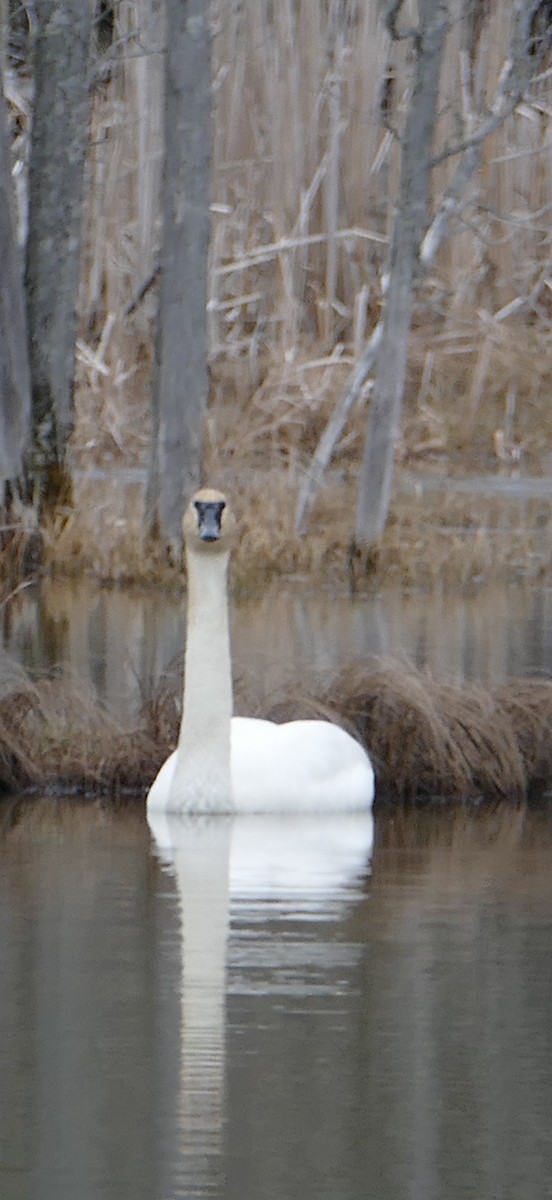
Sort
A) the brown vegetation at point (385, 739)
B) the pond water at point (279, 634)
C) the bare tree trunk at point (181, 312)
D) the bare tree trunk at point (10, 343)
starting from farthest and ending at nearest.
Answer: the bare tree trunk at point (181, 312)
the bare tree trunk at point (10, 343)
the pond water at point (279, 634)
the brown vegetation at point (385, 739)

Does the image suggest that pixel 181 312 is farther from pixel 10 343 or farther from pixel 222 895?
pixel 222 895

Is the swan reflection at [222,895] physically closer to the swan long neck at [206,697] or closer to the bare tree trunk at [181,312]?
the swan long neck at [206,697]

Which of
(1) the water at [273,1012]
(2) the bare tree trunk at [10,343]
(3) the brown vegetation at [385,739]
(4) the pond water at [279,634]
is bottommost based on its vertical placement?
(1) the water at [273,1012]

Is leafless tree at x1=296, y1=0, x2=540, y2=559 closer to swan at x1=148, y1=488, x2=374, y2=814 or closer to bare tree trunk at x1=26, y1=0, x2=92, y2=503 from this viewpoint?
bare tree trunk at x1=26, y1=0, x2=92, y2=503

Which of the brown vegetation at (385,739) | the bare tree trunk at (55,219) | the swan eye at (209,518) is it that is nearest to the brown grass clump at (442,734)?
the brown vegetation at (385,739)

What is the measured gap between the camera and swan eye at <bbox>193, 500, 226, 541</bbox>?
925 centimetres

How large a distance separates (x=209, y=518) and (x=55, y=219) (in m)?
7.34

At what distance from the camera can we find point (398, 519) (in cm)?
1775

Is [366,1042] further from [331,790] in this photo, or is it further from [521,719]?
[521,719]

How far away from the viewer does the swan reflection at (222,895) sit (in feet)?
17.9

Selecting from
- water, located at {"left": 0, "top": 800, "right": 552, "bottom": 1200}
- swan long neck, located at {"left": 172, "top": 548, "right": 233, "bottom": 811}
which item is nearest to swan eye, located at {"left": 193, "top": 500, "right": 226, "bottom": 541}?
swan long neck, located at {"left": 172, "top": 548, "right": 233, "bottom": 811}

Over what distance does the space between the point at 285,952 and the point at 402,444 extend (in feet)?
45.6

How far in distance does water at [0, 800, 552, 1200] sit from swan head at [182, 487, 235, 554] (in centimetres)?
93

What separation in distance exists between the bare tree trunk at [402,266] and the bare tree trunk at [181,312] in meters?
0.96
